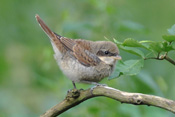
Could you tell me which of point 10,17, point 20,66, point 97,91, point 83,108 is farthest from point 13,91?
point 97,91

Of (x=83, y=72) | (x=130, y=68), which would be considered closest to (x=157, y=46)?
(x=130, y=68)

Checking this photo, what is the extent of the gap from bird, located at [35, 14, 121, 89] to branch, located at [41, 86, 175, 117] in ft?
3.25

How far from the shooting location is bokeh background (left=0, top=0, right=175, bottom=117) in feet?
19.9

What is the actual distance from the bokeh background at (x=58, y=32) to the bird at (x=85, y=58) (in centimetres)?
66

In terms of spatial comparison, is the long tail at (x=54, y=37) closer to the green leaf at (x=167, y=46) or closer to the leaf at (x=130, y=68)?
the leaf at (x=130, y=68)

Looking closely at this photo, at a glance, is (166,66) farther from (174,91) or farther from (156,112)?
(156,112)

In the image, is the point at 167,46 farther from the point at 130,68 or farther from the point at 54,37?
the point at 54,37

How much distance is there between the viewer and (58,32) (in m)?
6.43

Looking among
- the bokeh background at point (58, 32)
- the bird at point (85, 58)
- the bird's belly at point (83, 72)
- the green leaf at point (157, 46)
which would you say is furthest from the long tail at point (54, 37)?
the green leaf at point (157, 46)

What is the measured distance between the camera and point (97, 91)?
3.53 metres

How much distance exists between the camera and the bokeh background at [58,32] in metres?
6.05

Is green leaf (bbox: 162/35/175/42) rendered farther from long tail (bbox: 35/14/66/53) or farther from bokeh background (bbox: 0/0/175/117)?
bokeh background (bbox: 0/0/175/117)

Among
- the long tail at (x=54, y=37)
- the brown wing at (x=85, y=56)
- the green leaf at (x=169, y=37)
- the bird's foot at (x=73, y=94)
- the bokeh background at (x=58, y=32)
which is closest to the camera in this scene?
the green leaf at (x=169, y=37)

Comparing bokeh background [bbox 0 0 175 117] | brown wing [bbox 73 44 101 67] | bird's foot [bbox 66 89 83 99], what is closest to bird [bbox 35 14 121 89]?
brown wing [bbox 73 44 101 67]
